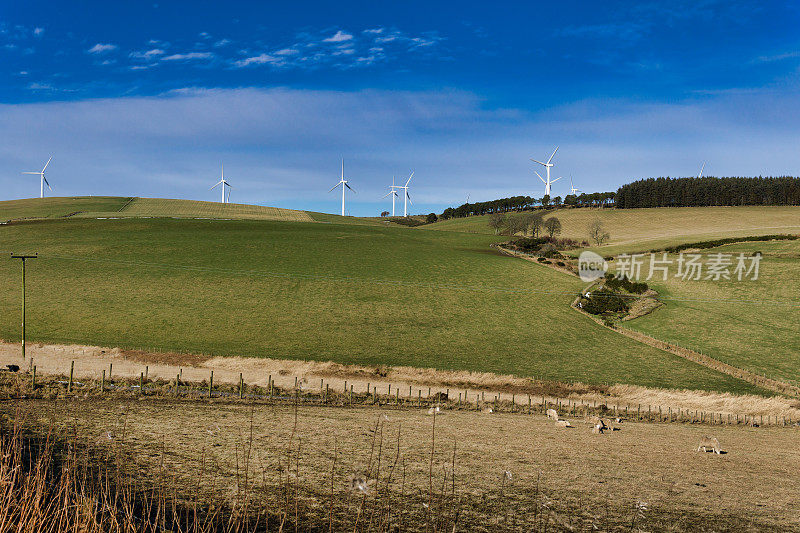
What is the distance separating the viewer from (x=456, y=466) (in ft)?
48.3

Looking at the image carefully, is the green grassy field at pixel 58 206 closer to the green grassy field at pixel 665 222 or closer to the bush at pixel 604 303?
the green grassy field at pixel 665 222

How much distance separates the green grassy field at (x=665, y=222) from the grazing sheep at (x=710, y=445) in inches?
3222

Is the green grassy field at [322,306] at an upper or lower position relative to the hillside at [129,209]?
lower

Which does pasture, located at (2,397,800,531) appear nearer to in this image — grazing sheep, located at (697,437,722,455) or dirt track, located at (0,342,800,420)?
grazing sheep, located at (697,437,722,455)

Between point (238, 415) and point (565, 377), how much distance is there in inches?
972

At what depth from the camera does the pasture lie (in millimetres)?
11180

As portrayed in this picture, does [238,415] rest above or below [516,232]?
below

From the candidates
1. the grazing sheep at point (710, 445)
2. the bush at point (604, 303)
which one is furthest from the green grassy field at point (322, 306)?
the grazing sheep at point (710, 445)

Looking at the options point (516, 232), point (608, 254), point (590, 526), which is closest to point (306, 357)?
point (590, 526)

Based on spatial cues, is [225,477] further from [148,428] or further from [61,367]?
[61,367]

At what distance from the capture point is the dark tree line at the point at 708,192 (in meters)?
158

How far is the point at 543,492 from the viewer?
41.5 feet

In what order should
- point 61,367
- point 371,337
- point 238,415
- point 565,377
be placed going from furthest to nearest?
1. point 371,337
2. point 565,377
3. point 61,367
4. point 238,415

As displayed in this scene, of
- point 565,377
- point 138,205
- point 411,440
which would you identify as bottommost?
point 565,377
